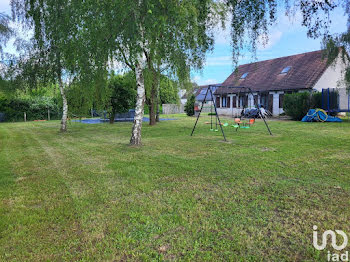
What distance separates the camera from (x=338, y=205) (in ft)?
10.9

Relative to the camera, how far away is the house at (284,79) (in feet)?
68.8

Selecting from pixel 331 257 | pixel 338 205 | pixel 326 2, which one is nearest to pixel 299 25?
pixel 326 2

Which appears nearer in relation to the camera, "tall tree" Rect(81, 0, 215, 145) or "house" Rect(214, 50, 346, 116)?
"tall tree" Rect(81, 0, 215, 145)

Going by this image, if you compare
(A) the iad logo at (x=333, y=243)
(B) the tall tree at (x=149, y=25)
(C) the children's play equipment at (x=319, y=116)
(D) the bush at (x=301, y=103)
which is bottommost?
(A) the iad logo at (x=333, y=243)

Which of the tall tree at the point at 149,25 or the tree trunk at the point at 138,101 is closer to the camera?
the tall tree at the point at 149,25

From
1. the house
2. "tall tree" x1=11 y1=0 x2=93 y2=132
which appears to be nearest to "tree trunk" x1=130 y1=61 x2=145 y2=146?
"tall tree" x1=11 y1=0 x2=93 y2=132

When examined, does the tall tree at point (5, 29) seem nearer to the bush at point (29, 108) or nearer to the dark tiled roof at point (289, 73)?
the dark tiled roof at point (289, 73)

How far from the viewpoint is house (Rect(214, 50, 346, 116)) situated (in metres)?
21.0

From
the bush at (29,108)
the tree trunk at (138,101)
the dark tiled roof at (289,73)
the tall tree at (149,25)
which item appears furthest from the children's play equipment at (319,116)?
the bush at (29,108)

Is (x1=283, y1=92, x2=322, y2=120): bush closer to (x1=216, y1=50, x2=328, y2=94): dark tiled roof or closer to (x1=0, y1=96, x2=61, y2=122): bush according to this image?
(x1=216, y1=50, x2=328, y2=94): dark tiled roof

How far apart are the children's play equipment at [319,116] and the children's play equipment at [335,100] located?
1104 mm

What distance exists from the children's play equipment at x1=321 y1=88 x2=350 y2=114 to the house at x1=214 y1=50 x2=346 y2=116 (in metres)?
0.43

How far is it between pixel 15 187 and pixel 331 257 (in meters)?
4.60

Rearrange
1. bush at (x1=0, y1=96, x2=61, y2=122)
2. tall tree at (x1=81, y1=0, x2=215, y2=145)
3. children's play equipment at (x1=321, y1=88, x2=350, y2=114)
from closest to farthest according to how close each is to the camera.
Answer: tall tree at (x1=81, y1=0, x2=215, y2=145)
children's play equipment at (x1=321, y1=88, x2=350, y2=114)
bush at (x1=0, y1=96, x2=61, y2=122)
